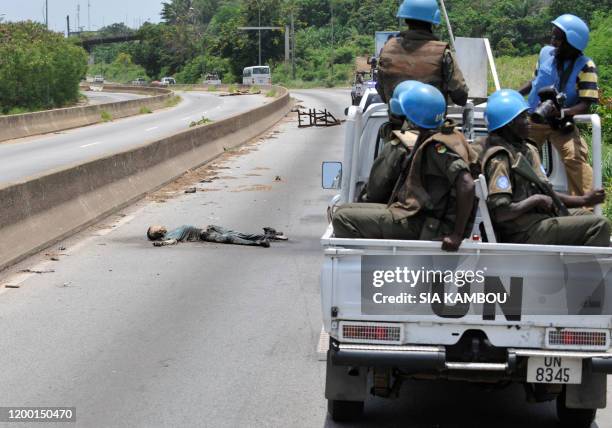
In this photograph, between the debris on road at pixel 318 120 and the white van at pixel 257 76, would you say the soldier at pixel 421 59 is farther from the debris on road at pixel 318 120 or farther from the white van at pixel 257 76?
the white van at pixel 257 76

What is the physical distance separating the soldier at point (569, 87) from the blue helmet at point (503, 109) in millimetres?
1355

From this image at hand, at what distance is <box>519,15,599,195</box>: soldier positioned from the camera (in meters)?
7.12

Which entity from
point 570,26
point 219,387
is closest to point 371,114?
point 570,26

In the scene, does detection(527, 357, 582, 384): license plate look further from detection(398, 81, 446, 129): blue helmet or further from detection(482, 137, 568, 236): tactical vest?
detection(398, 81, 446, 129): blue helmet

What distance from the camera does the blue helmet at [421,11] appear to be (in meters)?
7.28

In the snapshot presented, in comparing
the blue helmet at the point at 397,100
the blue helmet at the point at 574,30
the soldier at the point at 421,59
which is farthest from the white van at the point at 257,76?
the blue helmet at the point at 397,100

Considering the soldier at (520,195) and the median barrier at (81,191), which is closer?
the soldier at (520,195)

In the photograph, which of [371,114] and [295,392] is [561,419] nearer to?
[295,392]

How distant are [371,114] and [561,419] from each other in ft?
8.55

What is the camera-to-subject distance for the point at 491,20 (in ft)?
270

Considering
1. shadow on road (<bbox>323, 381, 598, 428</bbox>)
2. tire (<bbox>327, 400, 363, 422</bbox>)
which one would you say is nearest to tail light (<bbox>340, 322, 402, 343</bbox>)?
tire (<bbox>327, 400, 363, 422</bbox>)

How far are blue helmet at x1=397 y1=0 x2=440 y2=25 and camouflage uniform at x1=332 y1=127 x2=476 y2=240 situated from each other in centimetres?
190

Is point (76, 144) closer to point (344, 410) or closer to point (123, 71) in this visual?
point (344, 410)

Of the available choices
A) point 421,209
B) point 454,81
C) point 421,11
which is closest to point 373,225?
point 421,209
